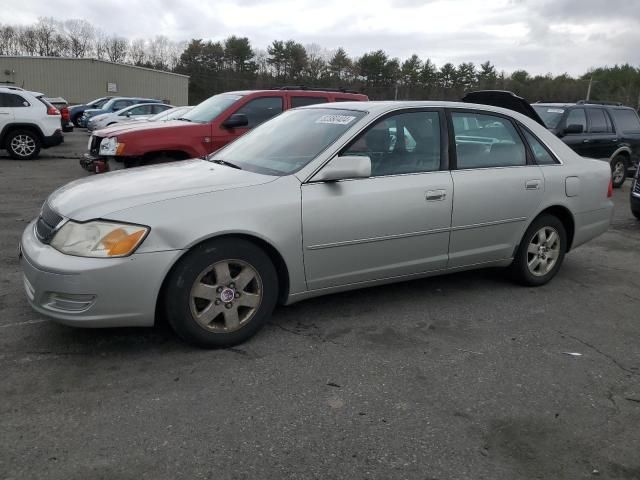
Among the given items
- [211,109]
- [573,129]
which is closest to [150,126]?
[211,109]

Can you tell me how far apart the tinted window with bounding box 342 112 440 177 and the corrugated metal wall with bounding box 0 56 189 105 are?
44906mm

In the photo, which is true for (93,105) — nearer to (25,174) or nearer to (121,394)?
(25,174)

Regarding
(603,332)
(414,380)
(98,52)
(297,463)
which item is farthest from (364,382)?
(98,52)

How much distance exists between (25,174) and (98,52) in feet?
241

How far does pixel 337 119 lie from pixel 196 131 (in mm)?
4101

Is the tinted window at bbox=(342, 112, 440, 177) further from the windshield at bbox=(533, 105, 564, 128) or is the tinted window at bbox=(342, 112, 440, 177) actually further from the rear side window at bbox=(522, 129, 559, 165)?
the windshield at bbox=(533, 105, 564, 128)

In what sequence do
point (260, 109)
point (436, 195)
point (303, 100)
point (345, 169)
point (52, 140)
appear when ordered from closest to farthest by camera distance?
point (345, 169) → point (436, 195) → point (260, 109) → point (303, 100) → point (52, 140)

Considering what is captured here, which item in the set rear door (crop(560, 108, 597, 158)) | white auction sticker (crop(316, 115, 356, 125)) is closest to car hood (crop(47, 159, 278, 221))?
white auction sticker (crop(316, 115, 356, 125))

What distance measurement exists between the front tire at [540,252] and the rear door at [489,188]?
0.14 m

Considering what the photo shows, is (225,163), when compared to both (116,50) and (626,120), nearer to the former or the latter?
(626,120)

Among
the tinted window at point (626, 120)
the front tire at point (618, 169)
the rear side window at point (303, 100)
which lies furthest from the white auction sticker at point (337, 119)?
the tinted window at point (626, 120)

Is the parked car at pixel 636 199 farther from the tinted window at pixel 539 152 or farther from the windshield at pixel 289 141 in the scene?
the windshield at pixel 289 141

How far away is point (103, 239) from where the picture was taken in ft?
10.2

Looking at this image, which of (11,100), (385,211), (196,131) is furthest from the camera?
(11,100)
